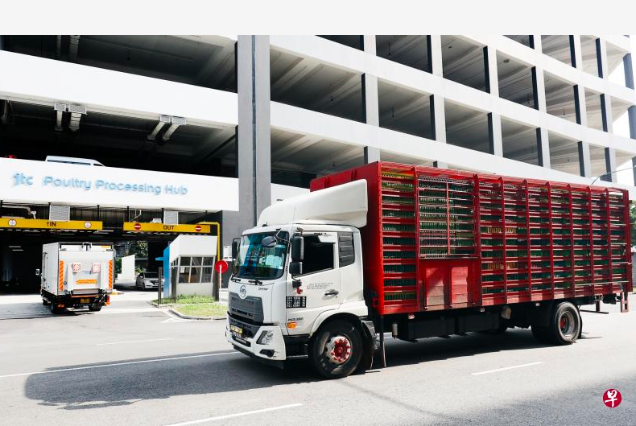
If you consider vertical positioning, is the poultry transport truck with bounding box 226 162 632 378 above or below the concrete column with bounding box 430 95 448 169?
below

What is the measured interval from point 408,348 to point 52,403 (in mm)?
7070

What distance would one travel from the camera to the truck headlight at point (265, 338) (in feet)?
23.9

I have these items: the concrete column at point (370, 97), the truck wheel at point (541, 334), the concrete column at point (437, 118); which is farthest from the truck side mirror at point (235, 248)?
the concrete column at point (437, 118)

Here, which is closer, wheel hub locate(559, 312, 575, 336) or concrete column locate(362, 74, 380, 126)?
wheel hub locate(559, 312, 575, 336)

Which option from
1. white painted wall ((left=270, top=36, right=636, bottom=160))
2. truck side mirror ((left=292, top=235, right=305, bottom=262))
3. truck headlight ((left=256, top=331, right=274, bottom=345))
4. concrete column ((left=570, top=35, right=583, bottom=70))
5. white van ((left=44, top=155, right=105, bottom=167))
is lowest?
truck headlight ((left=256, top=331, right=274, bottom=345))

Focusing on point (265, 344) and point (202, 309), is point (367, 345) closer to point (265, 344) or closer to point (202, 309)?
point (265, 344)

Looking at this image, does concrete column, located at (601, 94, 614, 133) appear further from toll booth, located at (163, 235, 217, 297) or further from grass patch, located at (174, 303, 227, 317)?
grass patch, located at (174, 303, 227, 317)

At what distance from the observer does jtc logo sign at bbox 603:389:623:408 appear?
6.10 metres

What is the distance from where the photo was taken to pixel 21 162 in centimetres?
2053

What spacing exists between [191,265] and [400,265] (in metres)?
17.0

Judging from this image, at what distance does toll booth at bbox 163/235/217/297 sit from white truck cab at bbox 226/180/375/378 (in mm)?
15175

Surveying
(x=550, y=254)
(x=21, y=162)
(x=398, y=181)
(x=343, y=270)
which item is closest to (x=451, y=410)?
(x=343, y=270)

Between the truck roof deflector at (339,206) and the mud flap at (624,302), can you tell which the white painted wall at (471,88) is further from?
the mud flap at (624,302)

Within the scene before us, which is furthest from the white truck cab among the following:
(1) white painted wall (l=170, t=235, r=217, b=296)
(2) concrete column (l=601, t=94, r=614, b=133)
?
(2) concrete column (l=601, t=94, r=614, b=133)
